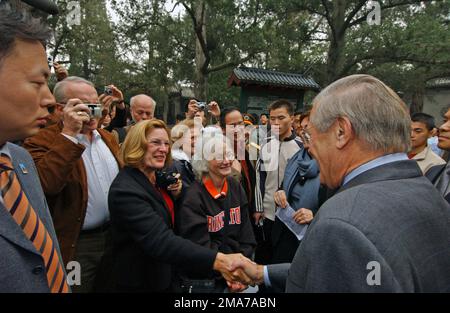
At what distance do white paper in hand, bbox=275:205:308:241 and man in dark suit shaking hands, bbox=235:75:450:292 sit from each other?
1861 millimetres

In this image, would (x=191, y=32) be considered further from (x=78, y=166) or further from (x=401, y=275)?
(x=401, y=275)

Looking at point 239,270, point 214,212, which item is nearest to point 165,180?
point 214,212

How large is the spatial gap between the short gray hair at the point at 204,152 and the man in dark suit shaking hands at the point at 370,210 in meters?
1.61

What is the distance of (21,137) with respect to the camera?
1323 mm

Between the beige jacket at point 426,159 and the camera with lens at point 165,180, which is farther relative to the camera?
the beige jacket at point 426,159

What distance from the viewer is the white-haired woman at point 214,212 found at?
2527 millimetres

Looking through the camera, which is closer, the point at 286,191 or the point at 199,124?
the point at 286,191

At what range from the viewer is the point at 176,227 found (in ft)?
8.75

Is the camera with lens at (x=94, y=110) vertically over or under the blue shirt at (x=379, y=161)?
over

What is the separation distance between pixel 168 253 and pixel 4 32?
63.6 inches

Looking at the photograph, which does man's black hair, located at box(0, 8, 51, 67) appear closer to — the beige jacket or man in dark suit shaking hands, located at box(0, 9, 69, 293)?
man in dark suit shaking hands, located at box(0, 9, 69, 293)

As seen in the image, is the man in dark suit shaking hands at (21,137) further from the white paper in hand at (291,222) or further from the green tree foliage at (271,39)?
the green tree foliage at (271,39)

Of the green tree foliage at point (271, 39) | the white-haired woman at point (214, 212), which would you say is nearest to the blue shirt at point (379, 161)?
the white-haired woman at point (214, 212)
